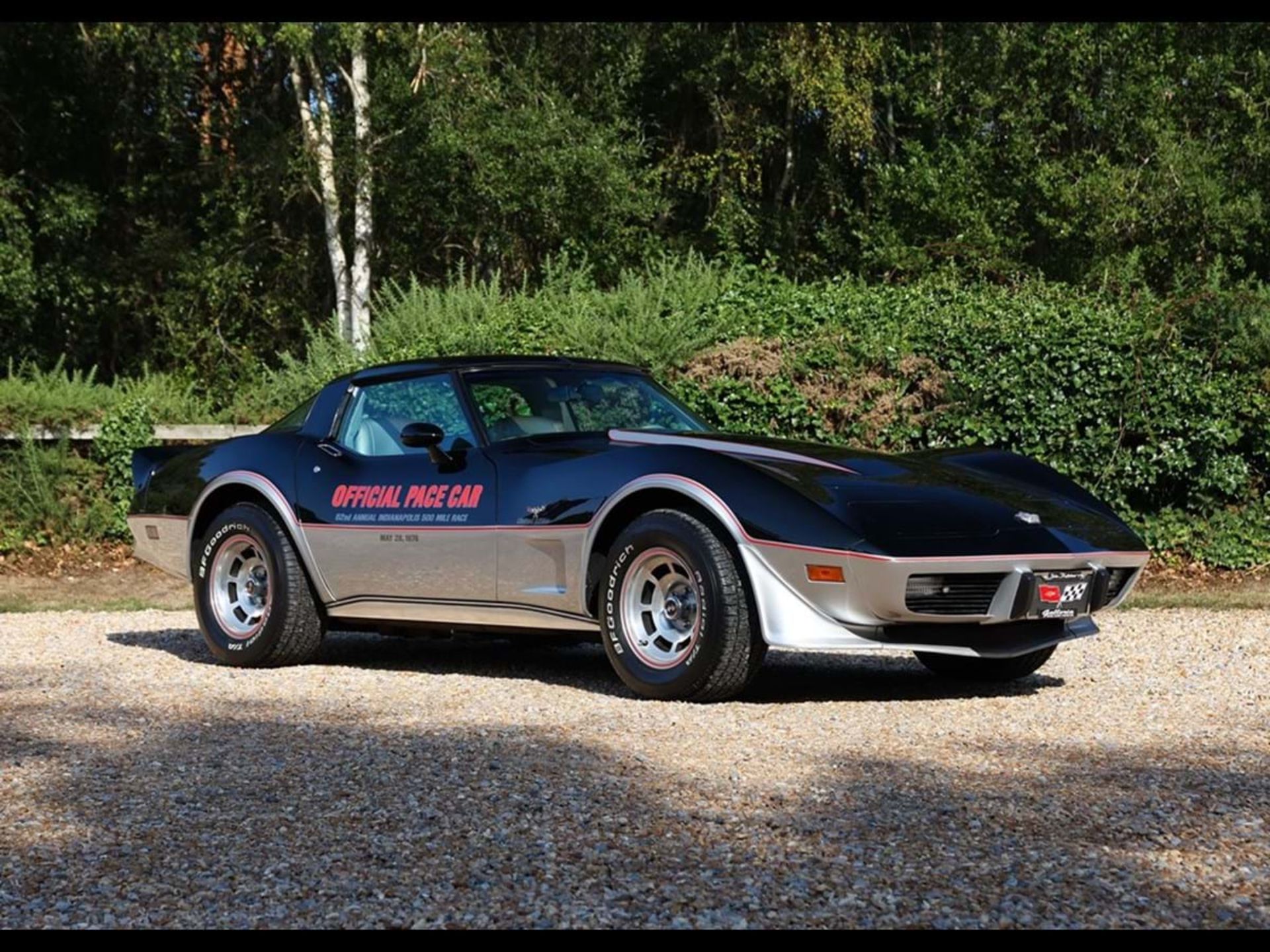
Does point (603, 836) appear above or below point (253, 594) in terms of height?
above

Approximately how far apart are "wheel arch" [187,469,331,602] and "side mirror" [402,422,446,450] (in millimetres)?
1025

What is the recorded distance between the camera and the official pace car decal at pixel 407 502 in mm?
7551

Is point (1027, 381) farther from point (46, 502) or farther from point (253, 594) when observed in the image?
point (46, 502)

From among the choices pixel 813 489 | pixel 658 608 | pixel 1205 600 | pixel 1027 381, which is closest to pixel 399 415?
pixel 658 608

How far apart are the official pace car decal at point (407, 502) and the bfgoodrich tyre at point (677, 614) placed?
3.19ft

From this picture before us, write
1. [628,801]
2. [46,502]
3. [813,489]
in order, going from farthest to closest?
1. [46,502]
2. [813,489]
3. [628,801]

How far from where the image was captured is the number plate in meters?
6.64

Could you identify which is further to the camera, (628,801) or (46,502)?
(46,502)

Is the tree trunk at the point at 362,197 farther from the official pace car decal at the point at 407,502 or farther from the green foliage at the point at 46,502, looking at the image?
the official pace car decal at the point at 407,502

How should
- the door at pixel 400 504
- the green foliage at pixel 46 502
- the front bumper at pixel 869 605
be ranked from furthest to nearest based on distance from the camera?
the green foliage at pixel 46 502
the door at pixel 400 504
the front bumper at pixel 869 605

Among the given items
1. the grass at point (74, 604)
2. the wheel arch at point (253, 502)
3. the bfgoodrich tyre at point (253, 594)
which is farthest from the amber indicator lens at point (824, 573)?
the grass at point (74, 604)

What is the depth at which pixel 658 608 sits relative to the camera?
269 inches

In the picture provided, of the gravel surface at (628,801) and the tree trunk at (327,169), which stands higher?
the tree trunk at (327,169)

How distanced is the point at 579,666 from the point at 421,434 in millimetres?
1653
